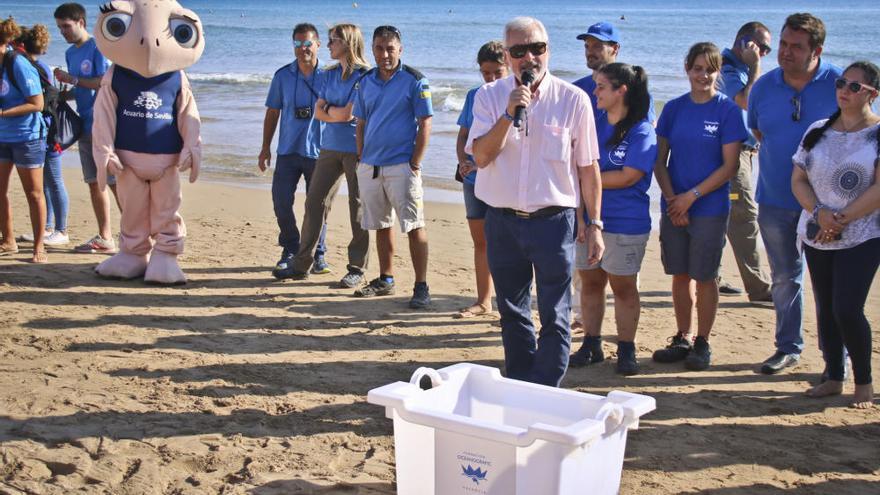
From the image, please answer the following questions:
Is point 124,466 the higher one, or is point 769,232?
point 769,232

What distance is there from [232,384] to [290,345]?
0.87 meters

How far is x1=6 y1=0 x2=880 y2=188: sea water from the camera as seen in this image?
645 inches

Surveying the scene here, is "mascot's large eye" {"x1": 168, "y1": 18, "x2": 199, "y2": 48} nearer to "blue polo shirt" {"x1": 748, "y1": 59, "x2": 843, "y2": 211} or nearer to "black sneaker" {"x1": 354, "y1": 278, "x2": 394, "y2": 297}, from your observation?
"black sneaker" {"x1": 354, "y1": 278, "x2": 394, "y2": 297}

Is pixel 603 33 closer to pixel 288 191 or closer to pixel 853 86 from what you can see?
pixel 853 86

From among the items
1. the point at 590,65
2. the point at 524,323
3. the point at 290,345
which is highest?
the point at 590,65

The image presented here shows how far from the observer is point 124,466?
4688mm

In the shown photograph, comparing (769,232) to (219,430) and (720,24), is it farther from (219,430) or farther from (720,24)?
(720,24)

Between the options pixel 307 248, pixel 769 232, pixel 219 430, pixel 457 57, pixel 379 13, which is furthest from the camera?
pixel 379 13

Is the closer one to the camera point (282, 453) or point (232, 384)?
point (282, 453)

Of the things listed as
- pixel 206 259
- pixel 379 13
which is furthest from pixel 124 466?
pixel 379 13

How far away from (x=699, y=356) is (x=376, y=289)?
8.62 ft

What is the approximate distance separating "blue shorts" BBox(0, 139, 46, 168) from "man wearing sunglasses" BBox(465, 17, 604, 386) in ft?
15.5

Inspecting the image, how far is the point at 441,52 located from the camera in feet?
116

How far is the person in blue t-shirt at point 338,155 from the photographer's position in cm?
805
